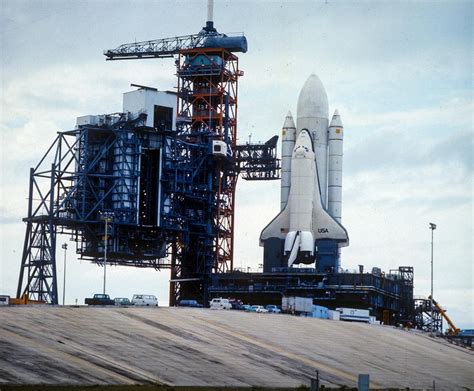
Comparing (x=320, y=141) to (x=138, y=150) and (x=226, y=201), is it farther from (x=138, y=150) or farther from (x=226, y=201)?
(x=138, y=150)

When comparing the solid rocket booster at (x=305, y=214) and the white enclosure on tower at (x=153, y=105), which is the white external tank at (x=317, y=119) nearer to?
the solid rocket booster at (x=305, y=214)

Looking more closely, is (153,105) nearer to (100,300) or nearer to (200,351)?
(100,300)

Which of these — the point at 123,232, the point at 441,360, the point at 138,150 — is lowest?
the point at 441,360

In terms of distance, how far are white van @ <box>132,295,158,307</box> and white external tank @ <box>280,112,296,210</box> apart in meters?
38.6

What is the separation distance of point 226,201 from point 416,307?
31.3m

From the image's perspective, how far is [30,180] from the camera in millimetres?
139750

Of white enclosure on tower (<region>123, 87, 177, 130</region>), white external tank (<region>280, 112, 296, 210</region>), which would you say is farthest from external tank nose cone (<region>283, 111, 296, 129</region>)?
white enclosure on tower (<region>123, 87, 177, 130</region>)

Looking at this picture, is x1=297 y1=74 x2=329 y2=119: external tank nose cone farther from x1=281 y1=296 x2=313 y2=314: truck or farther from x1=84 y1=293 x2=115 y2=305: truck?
x1=84 y1=293 x2=115 y2=305: truck

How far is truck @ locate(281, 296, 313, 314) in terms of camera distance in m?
131

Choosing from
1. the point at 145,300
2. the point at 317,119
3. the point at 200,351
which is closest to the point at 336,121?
the point at 317,119

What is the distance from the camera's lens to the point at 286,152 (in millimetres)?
157500

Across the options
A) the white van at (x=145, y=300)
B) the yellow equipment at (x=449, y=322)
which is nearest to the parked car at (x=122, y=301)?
the white van at (x=145, y=300)

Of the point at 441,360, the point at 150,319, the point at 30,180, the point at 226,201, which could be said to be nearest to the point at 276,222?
the point at 226,201

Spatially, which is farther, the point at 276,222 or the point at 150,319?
the point at 276,222
